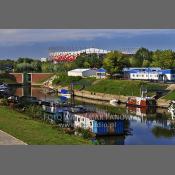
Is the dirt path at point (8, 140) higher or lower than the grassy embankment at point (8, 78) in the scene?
lower

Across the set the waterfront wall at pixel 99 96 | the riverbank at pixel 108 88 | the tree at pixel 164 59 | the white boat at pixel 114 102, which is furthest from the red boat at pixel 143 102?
the tree at pixel 164 59

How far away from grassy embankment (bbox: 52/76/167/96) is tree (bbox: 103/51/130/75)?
0.60 m

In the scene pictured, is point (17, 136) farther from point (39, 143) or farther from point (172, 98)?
point (172, 98)

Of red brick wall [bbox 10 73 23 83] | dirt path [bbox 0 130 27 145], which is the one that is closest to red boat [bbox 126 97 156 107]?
red brick wall [bbox 10 73 23 83]

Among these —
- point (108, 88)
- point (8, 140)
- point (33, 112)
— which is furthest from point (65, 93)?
point (8, 140)

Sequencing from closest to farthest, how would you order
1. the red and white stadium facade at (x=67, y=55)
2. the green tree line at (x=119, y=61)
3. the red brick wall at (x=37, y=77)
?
the red and white stadium facade at (x=67, y=55), the red brick wall at (x=37, y=77), the green tree line at (x=119, y=61)

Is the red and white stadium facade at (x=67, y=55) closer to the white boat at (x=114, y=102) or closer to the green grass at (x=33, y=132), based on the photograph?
the white boat at (x=114, y=102)

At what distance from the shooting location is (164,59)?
15961mm

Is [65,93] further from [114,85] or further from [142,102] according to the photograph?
[142,102]

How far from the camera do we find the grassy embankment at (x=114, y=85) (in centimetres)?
1365

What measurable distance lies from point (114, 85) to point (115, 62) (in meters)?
1.19

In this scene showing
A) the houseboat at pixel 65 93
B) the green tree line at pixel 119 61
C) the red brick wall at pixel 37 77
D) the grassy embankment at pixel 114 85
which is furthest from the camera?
the houseboat at pixel 65 93

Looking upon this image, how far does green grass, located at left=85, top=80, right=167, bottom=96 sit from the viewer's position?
1358 cm

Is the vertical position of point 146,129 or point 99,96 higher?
point 99,96
